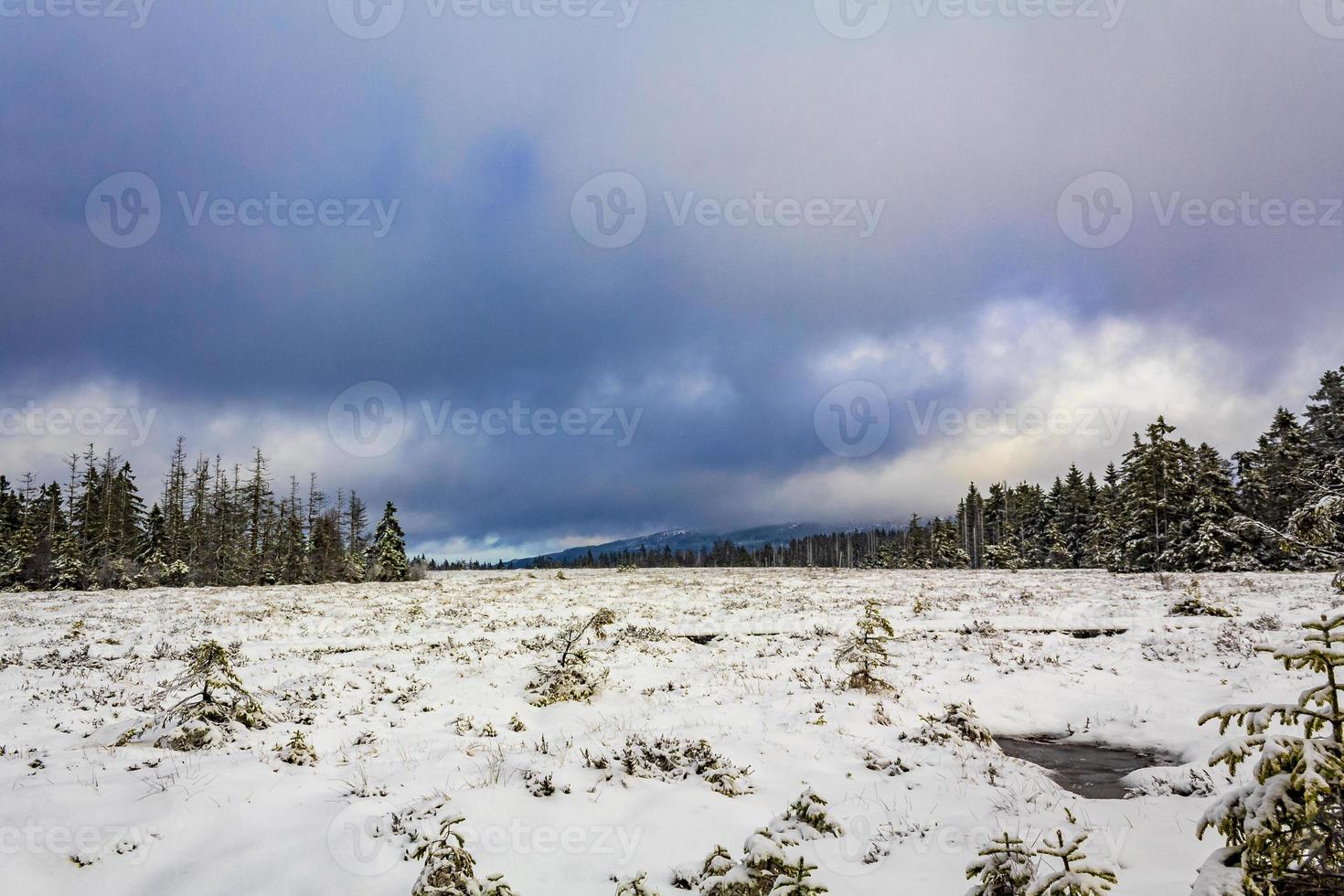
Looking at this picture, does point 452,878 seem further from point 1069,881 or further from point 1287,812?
point 1287,812

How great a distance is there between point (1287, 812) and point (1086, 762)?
6756mm

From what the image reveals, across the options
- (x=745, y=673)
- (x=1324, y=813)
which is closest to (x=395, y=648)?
(x=745, y=673)

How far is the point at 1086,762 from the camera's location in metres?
8.30

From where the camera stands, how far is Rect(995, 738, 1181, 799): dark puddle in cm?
730

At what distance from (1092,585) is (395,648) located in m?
31.9

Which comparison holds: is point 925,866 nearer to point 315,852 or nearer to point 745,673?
point 315,852

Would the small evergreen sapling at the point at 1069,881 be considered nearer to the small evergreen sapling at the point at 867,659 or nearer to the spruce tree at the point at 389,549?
the small evergreen sapling at the point at 867,659

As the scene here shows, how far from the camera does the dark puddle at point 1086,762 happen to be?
287 inches

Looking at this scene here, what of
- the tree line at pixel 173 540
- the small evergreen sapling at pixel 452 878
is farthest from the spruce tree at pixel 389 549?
the small evergreen sapling at pixel 452 878

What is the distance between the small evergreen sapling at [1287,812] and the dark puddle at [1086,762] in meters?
4.86

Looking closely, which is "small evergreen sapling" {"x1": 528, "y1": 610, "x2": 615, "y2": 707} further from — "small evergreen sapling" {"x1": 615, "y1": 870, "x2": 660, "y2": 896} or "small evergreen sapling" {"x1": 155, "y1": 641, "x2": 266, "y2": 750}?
"small evergreen sapling" {"x1": 615, "y1": 870, "x2": 660, "y2": 896}

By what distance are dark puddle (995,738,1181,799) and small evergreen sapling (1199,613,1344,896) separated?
486cm

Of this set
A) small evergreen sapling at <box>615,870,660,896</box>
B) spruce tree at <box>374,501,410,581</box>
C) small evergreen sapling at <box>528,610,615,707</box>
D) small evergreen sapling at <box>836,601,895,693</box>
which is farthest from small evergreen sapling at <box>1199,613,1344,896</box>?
spruce tree at <box>374,501,410,581</box>

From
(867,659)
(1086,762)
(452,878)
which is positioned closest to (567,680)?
(867,659)
